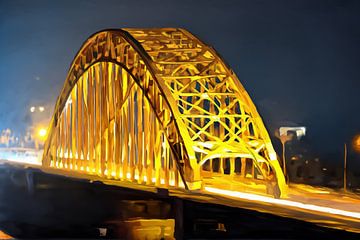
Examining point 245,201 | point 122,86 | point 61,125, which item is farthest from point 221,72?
point 61,125

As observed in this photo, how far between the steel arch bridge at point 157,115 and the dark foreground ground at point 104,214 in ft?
2.83

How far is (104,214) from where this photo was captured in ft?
71.2

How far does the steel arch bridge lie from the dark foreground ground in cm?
86

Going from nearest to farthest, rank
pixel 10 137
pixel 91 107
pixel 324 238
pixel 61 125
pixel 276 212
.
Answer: pixel 324 238, pixel 276 212, pixel 91 107, pixel 61 125, pixel 10 137

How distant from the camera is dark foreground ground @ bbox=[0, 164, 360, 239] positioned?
14.1 metres

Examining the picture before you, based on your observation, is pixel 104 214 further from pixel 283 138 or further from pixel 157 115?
pixel 283 138

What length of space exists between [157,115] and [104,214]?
164 inches

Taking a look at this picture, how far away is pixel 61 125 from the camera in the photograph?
30.0m

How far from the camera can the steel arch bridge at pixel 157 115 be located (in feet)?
60.0

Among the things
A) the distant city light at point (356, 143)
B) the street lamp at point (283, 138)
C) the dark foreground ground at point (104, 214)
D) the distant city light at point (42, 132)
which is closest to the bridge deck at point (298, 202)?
the dark foreground ground at point (104, 214)

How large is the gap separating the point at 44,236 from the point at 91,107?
603 cm

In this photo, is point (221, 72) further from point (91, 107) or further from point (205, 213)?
point (91, 107)

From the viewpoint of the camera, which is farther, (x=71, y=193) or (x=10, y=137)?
(x=10, y=137)

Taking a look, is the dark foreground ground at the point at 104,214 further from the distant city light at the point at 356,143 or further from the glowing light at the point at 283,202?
the distant city light at the point at 356,143
